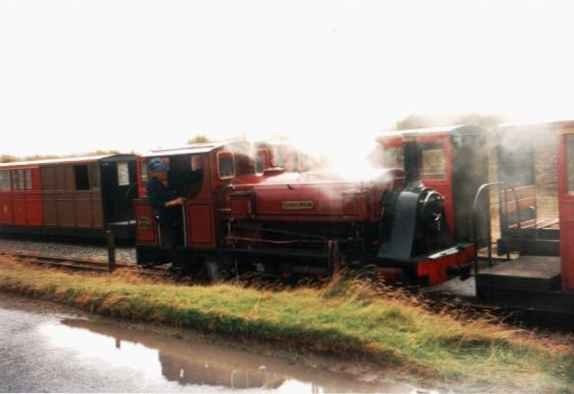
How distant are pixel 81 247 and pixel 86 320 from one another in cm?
1016

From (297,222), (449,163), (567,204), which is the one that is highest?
(449,163)

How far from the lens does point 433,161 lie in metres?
11.0

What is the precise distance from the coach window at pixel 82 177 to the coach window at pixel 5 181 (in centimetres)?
437

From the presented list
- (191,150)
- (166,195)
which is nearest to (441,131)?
(191,150)

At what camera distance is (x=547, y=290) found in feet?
22.7

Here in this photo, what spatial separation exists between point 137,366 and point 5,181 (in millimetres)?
17891

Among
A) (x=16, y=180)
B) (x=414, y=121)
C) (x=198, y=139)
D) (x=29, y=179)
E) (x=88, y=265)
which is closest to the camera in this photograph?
(x=88, y=265)

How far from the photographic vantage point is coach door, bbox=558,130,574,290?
22.3 ft

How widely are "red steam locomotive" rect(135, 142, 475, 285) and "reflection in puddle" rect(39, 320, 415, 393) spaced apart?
9.24ft

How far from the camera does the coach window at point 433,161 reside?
10.9 metres

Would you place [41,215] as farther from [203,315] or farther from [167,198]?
[203,315]

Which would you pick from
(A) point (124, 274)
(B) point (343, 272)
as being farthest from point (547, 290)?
(A) point (124, 274)

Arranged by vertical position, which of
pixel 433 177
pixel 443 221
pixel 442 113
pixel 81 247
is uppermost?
pixel 442 113

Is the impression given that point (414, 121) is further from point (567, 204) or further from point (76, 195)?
point (567, 204)
